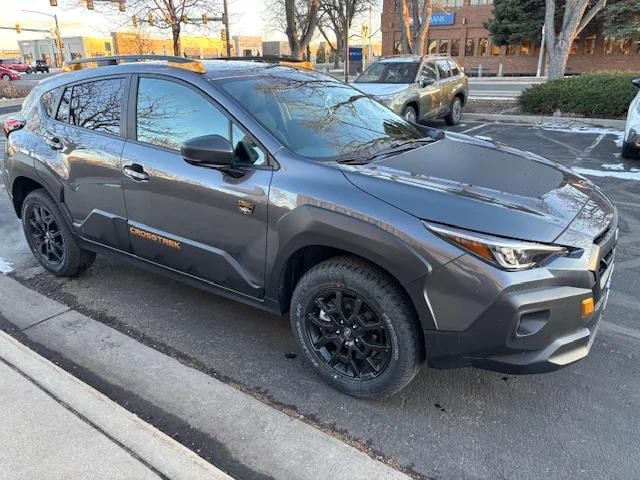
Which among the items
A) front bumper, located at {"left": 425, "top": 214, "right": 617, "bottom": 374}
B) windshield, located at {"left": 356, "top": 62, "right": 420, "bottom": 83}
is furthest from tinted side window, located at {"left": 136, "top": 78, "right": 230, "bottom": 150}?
windshield, located at {"left": 356, "top": 62, "right": 420, "bottom": 83}

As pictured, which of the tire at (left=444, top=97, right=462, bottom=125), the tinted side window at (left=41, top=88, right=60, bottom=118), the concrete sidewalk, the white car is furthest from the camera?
the tire at (left=444, top=97, right=462, bottom=125)

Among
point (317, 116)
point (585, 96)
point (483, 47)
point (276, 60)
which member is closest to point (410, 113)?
point (585, 96)

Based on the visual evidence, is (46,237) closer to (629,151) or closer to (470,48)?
(629,151)

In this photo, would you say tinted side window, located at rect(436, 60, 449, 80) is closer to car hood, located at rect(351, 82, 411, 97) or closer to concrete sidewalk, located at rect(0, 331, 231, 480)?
car hood, located at rect(351, 82, 411, 97)

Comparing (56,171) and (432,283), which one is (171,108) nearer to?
(56,171)

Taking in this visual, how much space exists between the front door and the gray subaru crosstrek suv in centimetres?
1


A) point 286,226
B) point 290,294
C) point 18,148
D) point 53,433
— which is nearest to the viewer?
point 53,433

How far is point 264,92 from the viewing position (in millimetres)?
3150

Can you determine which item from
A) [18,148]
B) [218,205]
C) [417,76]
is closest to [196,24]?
[417,76]

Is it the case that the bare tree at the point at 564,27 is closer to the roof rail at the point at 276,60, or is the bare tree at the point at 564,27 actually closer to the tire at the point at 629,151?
the tire at the point at 629,151

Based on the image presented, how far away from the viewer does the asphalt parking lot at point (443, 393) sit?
91.4 inches

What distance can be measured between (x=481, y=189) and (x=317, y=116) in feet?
3.92

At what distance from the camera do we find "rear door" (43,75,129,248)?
137 inches

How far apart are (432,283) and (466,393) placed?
0.90 meters
